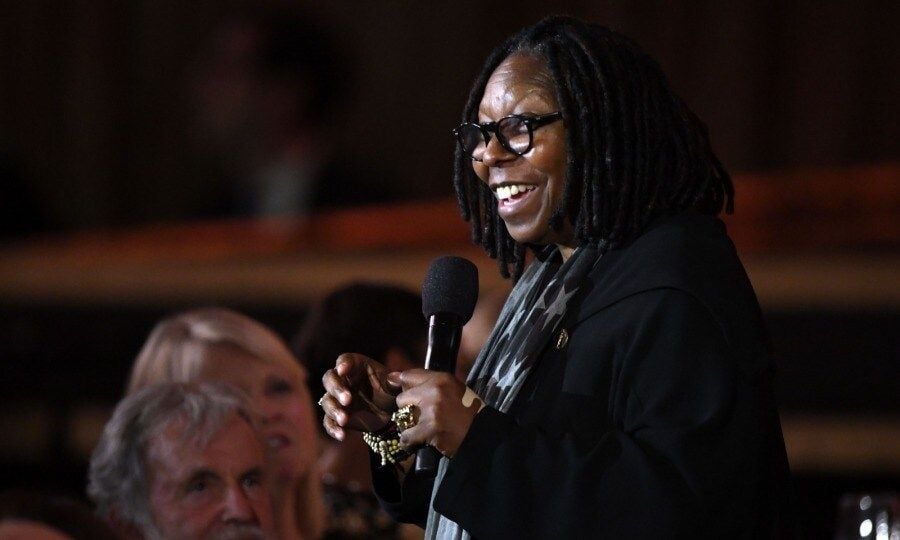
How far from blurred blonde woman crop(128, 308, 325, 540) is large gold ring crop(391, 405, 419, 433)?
4.79 feet

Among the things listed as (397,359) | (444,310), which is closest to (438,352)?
(444,310)

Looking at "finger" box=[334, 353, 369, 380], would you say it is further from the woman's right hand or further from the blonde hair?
the blonde hair

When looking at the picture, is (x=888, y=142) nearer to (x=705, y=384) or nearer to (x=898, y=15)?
(x=898, y=15)

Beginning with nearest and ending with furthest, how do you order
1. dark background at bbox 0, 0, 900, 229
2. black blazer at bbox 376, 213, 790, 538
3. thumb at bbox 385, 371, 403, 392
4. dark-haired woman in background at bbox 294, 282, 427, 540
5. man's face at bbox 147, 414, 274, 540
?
black blazer at bbox 376, 213, 790, 538, thumb at bbox 385, 371, 403, 392, man's face at bbox 147, 414, 274, 540, dark-haired woman in background at bbox 294, 282, 427, 540, dark background at bbox 0, 0, 900, 229

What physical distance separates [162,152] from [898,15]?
2865mm

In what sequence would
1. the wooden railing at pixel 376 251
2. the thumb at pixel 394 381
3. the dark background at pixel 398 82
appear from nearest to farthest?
1. the thumb at pixel 394 381
2. the wooden railing at pixel 376 251
3. the dark background at pixel 398 82

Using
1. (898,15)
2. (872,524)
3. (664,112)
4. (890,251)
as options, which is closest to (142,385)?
(872,524)

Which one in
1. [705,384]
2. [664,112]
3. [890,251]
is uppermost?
[664,112]

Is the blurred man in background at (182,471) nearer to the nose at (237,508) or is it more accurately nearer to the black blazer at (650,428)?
the nose at (237,508)

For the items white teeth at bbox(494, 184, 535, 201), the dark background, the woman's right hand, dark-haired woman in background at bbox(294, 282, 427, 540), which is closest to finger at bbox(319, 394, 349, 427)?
the woman's right hand

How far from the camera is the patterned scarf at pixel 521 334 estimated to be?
1795mm

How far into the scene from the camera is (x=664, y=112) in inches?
71.5

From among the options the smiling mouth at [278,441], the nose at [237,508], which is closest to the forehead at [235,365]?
the smiling mouth at [278,441]

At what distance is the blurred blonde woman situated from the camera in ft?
10.4
